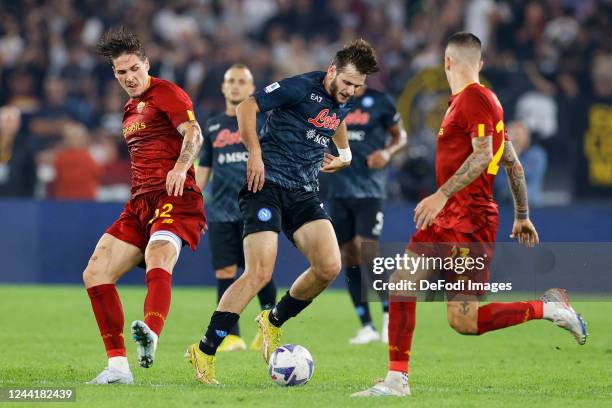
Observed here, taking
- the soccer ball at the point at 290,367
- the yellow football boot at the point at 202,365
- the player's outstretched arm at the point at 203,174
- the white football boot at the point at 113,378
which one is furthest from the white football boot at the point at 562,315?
the player's outstretched arm at the point at 203,174

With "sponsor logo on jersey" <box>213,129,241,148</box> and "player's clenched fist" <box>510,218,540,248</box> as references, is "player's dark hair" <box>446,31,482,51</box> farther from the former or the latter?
"sponsor logo on jersey" <box>213,129,241,148</box>

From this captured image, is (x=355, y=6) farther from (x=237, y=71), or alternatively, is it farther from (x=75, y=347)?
(x=75, y=347)

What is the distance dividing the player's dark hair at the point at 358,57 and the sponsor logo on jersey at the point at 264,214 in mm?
1051

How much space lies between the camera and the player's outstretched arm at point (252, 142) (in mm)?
7629

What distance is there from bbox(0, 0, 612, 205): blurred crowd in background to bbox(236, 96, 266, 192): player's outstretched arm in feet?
27.0

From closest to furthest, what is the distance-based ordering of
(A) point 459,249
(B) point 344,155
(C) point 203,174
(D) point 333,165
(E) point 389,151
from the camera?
(A) point 459,249, (D) point 333,165, (B) point 344,155, (C) point 203,174, (E) point 389,151

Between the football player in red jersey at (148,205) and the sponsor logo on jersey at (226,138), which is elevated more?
the sponsor logo on jersey at (226,138)

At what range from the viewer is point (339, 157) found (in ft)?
27.9

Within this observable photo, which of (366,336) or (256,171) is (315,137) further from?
(366,336)

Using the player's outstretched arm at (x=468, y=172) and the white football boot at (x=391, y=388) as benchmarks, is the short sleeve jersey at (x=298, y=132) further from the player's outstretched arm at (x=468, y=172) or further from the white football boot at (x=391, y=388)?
the white football boot at (x=391, y=388)

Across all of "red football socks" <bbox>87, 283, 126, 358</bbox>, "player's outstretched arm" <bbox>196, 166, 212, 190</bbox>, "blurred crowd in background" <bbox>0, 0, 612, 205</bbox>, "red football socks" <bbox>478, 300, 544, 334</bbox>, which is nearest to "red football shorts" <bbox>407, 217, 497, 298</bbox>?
"red football socks" <bbox>478, 300, 544, 334</bbox>

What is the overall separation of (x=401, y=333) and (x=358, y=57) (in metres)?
1.87

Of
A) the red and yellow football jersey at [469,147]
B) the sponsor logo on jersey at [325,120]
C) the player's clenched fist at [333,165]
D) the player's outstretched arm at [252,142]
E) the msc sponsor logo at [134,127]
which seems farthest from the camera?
the player's clenched fist at [333,165]

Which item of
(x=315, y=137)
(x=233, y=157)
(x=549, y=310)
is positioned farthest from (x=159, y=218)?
(x=233, y=157)
